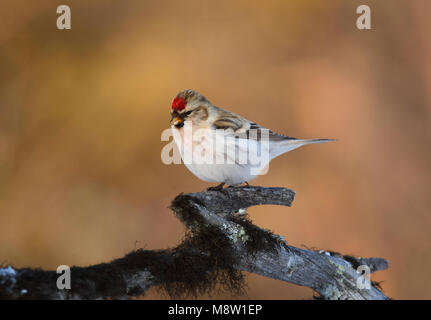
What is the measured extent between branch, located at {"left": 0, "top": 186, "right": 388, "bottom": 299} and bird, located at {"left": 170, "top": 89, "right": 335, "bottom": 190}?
12 centimetres

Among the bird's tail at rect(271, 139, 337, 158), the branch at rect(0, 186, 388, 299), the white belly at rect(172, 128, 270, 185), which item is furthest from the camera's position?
the bird's tail at rect(271, 139, 337, 158)

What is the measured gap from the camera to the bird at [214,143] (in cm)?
183

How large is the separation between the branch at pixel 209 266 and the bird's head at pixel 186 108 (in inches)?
14.3

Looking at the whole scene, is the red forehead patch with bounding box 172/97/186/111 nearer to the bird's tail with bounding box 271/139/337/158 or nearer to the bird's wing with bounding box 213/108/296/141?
the bird's wing with bounding box 213/108/296/141

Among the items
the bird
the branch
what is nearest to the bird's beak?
the bird

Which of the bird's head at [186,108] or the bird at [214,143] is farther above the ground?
the bird's head at [186,108]

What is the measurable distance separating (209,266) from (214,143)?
20.9 inches

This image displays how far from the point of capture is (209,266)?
5.04 ft

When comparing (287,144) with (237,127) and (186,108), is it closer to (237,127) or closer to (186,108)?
(237,127)

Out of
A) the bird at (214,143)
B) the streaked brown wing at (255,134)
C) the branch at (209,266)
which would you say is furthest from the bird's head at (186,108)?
the branch at (209,266)

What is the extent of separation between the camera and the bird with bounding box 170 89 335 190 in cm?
183

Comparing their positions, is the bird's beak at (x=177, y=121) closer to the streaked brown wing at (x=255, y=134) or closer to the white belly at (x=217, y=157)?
the white belly at (x=217, y=157)

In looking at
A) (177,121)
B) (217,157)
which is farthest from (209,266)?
(177,121)

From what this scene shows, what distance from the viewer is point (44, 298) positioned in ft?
4.08
